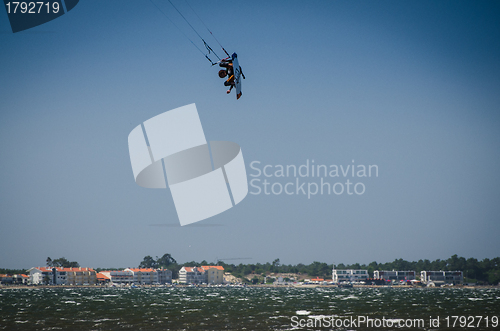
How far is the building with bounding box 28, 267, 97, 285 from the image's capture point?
17425 cm

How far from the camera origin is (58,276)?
174625 mm

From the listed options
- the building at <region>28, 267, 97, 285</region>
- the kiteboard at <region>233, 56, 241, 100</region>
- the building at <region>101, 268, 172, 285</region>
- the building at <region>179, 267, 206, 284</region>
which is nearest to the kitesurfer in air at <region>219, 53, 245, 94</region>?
the kiteboard at <region>233, 56, 241, 100</region>

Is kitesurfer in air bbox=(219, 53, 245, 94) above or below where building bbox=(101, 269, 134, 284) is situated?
above

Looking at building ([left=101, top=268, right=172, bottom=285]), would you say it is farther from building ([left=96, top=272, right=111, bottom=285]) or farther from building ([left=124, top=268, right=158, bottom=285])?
building ([left=96, top=272, right=111, bottom=285])

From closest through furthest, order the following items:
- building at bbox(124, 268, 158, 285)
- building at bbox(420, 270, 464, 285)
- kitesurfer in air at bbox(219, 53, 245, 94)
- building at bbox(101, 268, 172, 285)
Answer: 1. kitesurfer in air at bbox(219, 53, 245, 94)
2. building at bbox(101, 268, 172, 285)
3. building at bbox(124, 268, 158, 285)
4. building at bbox(420, 270, 464, 285)

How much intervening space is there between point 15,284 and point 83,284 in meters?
23.6

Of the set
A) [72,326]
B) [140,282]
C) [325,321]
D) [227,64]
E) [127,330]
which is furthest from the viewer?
[140,282]

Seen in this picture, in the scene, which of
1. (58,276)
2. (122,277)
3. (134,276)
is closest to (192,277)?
(134,276)

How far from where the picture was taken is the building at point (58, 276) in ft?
572

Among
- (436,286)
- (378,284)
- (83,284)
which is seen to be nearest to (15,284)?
(83,284)

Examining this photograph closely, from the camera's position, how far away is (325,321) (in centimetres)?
3809

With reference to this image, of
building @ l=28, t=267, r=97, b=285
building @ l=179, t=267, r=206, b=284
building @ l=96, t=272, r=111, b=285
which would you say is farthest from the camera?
building @ l=179, t=267, r=206, b=284

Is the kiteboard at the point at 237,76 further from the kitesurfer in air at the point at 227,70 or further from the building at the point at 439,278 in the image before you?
the building at the point at 439,278

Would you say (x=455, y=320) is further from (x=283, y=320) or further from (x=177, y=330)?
(x=177, y=330)
